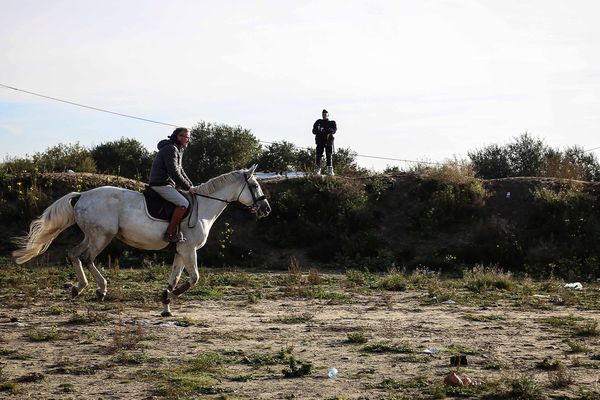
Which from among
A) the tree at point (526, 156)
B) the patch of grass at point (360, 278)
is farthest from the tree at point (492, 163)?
the patch of grass at point (360, 278)

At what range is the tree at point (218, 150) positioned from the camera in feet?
127

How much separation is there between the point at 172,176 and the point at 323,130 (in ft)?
49.7

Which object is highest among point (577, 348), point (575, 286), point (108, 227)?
point (108, 227)

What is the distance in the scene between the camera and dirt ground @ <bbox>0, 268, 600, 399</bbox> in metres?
10.5

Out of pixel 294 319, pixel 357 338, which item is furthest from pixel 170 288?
pixel 357 338

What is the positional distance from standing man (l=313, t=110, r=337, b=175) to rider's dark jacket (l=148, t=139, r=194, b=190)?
48.2 feet

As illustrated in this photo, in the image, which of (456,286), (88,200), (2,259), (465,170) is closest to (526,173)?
(465,170)

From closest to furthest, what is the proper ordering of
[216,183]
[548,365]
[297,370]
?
[297,370]
[548,365]
[216,183]

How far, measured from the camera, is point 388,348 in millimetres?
12805

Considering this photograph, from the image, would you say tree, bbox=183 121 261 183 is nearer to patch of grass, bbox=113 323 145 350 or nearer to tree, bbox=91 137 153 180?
tree, bbox=91 137 153 180

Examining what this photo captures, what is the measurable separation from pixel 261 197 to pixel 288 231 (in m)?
11.2

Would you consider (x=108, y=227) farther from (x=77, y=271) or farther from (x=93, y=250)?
(x=77, y=271)

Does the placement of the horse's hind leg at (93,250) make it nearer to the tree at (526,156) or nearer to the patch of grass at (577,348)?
the patch of grass at (577,348)

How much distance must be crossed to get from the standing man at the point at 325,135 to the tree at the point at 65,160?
7.95 m
